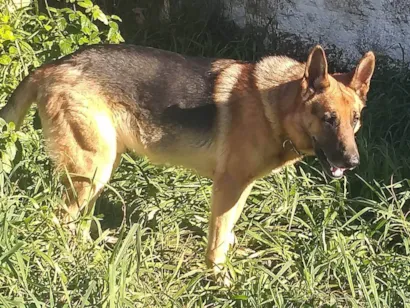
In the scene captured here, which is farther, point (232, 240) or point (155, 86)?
point (232, 240)

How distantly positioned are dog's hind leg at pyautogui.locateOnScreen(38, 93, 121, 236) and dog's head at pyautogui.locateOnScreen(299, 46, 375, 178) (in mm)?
1226

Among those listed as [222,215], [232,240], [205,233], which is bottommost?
[205,233]

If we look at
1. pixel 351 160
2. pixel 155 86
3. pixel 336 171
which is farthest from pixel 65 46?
pixel 351 160

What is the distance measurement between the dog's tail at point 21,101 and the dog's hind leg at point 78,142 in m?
0.13

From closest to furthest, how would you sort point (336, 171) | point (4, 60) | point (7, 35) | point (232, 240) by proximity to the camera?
point (336, 171)
point (232, 240)
point (7, 35)
point (4, 60)

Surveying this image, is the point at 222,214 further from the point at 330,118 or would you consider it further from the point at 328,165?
the point at 330,118

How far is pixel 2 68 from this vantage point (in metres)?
5.59

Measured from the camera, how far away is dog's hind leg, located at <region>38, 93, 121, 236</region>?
4.01m

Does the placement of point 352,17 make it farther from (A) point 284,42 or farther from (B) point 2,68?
(B) point 2,68

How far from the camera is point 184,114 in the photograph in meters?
4.18

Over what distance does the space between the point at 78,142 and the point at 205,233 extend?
1.18 m

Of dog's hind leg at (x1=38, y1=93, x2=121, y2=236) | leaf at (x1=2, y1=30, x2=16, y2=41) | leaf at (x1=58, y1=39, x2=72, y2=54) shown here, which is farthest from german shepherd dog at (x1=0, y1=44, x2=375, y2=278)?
leaf at (x1=58, y1=39, x2=72, y2=54)

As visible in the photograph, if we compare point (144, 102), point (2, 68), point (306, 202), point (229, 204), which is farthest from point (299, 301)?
point (2, 68)

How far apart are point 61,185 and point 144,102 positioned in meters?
0.74
